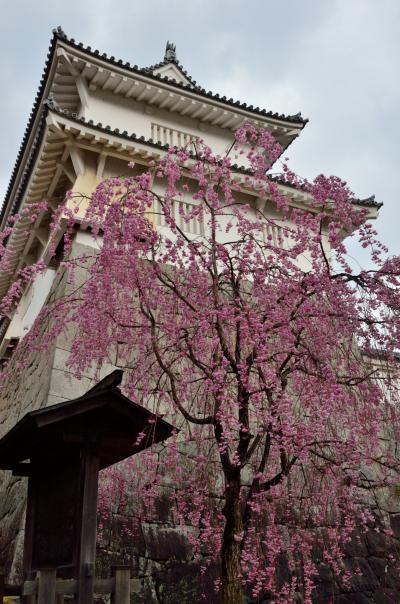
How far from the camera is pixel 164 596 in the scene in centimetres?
600

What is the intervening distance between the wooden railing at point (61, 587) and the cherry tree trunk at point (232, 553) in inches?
36.6

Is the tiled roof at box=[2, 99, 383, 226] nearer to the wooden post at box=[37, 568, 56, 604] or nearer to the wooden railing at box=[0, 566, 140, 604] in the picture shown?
the wooden railing at box=[0, 566, 140, 604]

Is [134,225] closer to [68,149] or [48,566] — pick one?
[48,566]

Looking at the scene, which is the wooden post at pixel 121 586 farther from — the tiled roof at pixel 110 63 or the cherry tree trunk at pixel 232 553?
the tiled roof at pixel 110 63

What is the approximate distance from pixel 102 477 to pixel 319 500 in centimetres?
269

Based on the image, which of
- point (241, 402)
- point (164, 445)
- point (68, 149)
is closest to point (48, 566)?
point (241, 402)

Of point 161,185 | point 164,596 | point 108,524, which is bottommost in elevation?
point 164,596

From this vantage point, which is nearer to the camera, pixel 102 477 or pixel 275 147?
pixel 275 147

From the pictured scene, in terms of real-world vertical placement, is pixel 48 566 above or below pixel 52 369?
below

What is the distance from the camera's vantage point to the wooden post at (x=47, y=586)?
320 cm

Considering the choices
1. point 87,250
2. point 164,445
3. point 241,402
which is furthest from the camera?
point 87,250

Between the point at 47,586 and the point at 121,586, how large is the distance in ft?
1.63

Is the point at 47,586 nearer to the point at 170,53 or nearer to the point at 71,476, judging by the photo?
the point at 71,476

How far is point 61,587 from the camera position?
10.8 feet
